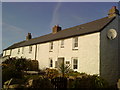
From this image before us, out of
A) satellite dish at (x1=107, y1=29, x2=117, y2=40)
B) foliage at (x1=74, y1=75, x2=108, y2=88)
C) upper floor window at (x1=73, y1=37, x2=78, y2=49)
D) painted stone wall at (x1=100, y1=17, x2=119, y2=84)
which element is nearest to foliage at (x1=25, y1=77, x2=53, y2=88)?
foliage at (x1=74, y1=75, x2=108, y2=88)

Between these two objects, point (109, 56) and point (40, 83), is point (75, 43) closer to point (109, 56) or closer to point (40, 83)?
point (109, 56)

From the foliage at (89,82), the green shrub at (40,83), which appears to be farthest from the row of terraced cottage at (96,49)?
the green shrub at (40,83)

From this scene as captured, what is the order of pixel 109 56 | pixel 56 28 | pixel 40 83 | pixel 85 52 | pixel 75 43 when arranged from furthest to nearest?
1. pixel 56 28
2. pixel 75 43
3. pixel 85 52
4. pixel 109 56
5. pixel 40 83

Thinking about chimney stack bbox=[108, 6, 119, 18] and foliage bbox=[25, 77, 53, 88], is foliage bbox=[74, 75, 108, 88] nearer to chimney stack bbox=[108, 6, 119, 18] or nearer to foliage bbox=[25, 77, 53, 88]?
foliage bbox=[25, 77, 53, 88]

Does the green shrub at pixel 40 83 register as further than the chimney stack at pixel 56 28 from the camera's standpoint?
No

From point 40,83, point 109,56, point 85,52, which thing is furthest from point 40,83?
point 109,56

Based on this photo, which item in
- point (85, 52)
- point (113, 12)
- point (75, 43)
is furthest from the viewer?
point (75, 43)

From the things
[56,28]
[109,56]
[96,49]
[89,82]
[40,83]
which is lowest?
[89,82]

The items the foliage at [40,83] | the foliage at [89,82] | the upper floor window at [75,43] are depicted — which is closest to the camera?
the foliage at [40,83]

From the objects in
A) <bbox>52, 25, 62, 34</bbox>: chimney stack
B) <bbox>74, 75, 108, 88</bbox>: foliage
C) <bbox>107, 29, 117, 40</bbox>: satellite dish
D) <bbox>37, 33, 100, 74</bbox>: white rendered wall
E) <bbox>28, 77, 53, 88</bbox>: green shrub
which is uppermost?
<bbox>52, 25, 62, 34</bbox>: chimney stack

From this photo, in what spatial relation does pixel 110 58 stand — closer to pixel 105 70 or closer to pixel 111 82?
pixel 105 70

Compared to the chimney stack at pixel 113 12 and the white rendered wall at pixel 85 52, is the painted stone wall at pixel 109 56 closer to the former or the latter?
the white rendered wall at pixel 85 52

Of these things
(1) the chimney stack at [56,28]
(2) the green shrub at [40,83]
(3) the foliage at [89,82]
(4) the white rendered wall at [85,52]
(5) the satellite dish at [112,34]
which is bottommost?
(3) the foliage at [89,82]

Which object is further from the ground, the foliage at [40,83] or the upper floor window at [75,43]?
the upper floor window at [75,43]
